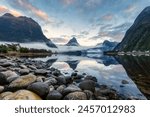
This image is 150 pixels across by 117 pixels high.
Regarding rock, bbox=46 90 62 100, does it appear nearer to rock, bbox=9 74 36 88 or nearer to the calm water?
rock, bbox=9 74 36 88

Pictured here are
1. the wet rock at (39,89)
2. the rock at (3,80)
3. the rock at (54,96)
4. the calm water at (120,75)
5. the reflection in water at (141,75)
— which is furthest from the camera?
the reflection in water at (141,75)

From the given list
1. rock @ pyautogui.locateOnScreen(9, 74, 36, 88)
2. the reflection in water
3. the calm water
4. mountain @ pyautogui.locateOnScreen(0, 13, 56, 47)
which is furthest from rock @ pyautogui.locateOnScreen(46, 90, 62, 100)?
mountain @ pyautogui.locateOnScreen(0, 13, 56, 47)

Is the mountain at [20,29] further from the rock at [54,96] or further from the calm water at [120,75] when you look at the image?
the rock at [54,96]

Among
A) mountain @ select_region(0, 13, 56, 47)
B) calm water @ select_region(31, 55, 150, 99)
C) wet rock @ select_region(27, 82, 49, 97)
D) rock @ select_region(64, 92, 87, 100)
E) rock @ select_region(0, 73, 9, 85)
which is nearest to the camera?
rock @ select_region(64, 92, 87, 100)

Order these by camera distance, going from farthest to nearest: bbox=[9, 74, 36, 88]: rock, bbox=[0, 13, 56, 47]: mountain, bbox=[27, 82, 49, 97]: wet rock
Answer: bbox=[0, 13, 56, 47]: mountain → bbox=[9, 74, 36, 88]: rock → bbox=[27, 82, 49, 97]: wet rock

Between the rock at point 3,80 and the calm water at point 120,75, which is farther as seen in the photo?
the calm water at point 120,75

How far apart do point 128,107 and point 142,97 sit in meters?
6.72

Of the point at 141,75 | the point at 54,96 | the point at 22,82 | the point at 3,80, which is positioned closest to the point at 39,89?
the point at 54,96

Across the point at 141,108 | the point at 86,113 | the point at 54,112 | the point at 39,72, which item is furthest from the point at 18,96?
the point at 39,72

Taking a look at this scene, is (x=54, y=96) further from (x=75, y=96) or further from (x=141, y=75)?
(x=141, y=75)

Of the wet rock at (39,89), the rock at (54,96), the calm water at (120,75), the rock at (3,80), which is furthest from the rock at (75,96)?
the rock at (3,80)

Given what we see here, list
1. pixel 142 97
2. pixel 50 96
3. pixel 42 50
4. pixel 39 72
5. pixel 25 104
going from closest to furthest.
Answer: pixel 25 104, pixel 50 96, pixel 142 97, pixel 39 72, pixel 42 50

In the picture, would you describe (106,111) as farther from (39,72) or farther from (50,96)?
(39,72)

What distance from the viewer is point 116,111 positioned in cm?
622
